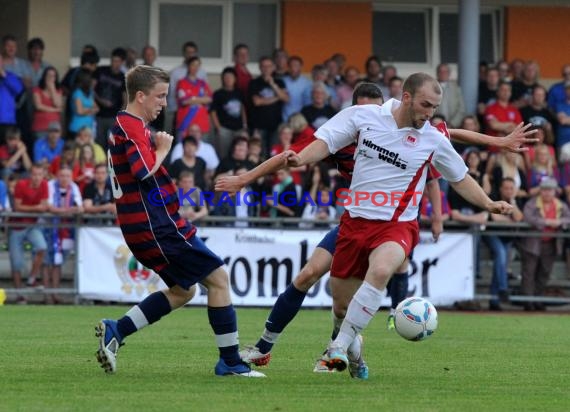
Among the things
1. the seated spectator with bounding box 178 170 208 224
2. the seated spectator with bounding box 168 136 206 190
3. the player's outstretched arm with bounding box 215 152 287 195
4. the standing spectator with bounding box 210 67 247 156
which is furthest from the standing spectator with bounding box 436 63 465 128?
the player's outstretched arm with bounding box 215 152 287 195

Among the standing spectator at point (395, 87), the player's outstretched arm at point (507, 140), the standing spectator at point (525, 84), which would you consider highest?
the standing spectator at point (525, 84)

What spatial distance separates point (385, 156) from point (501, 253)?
31.2 feet

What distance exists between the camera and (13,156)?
1855 cm

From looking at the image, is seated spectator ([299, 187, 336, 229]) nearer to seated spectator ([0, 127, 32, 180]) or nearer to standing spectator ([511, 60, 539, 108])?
seated spectator ([0, 127, 32, 180])

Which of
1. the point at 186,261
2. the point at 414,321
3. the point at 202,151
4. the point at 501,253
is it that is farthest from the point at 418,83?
the point at 202,151

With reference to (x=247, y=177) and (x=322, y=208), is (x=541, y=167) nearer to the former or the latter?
(x=322, y=208)

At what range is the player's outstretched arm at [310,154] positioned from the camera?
8188 millimetres

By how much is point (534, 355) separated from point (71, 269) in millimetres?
8172

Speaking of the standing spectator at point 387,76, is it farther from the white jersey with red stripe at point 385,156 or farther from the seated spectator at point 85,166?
the white jersey with red stripe at point 385,156

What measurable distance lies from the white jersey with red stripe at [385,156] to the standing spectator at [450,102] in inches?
456

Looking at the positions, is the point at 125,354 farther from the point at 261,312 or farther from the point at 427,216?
the point at 427,216

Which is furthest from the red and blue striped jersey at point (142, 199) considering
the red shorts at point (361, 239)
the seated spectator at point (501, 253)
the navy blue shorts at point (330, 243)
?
the seated spectator at point (501, 253)

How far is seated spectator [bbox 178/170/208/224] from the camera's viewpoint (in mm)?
17344

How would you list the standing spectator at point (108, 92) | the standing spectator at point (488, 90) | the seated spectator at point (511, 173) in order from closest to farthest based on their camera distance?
the seated spectator at point (511, 173), the standing spectator at point (108, 92), the standing spectator at point (488, 90)
